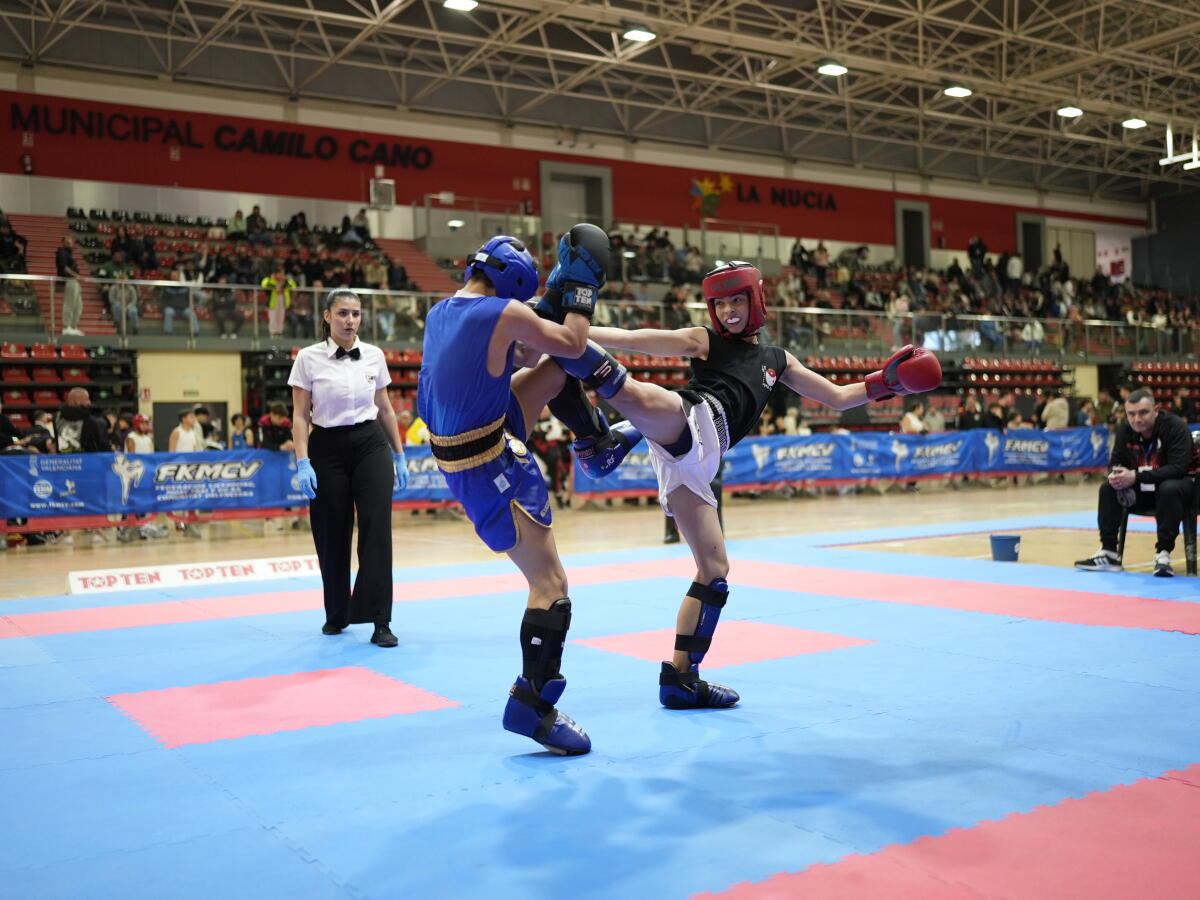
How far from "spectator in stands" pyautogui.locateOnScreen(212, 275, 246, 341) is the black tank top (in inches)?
594

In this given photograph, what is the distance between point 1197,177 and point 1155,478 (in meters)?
36.9

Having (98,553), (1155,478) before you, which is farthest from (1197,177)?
(98,553)

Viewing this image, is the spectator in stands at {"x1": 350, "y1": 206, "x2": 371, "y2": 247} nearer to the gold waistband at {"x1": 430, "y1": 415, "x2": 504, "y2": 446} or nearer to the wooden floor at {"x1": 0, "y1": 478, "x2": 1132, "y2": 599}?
the wooden floor at {"x1": 0, "y1": 478, "x2": 1132, "y2": 599}

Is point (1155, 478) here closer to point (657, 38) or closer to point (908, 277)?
point (657, 38)

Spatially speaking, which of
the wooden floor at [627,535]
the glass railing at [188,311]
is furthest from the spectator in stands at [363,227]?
the wooden floor at [627,535]

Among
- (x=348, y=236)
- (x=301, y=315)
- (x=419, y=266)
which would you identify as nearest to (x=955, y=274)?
(x=419, y=266)

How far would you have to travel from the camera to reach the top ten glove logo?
3133 cm

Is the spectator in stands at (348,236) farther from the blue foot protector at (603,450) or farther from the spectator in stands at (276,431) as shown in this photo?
the blue foot protector at (603,450)

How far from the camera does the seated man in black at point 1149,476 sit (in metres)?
8.05

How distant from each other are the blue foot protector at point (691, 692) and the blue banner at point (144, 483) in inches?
359

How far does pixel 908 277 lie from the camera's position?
32.1 meters

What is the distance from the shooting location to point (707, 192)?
1240 inches

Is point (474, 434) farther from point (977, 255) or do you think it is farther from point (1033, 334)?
point (977, 255)

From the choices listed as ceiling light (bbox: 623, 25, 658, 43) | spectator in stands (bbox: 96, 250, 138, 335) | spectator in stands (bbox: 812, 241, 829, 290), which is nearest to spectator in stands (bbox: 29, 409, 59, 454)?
spectator in stands (bbox: 96, 250, 138, 335)
